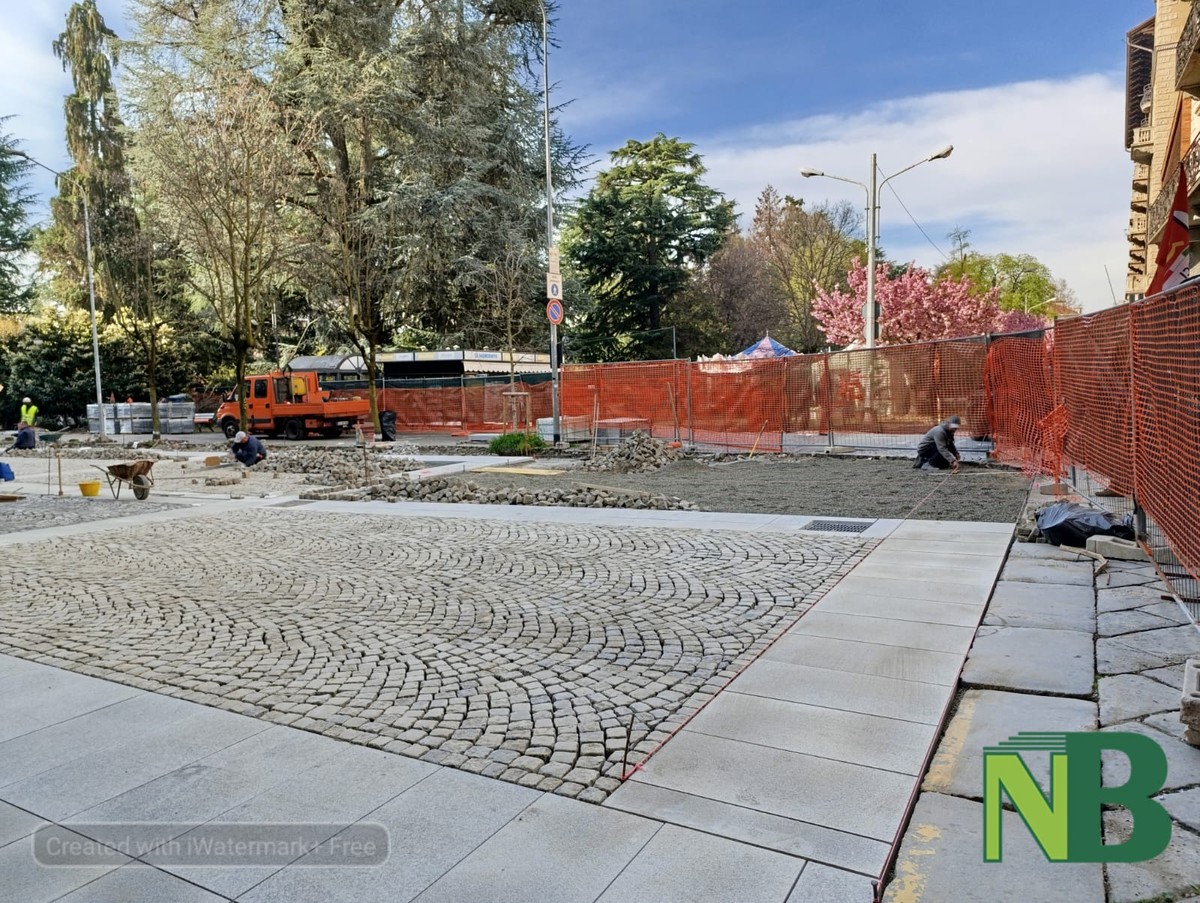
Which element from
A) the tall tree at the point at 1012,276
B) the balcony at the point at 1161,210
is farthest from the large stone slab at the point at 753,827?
the tall tree at the point at 1012,276

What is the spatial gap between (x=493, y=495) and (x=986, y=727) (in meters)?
9.62

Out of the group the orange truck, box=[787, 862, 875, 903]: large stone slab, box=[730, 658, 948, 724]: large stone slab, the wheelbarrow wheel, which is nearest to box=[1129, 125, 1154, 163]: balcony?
the orange truck

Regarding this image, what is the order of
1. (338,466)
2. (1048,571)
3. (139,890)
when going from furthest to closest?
1. (338,466)
2. (1048,571)
3. (139,890)

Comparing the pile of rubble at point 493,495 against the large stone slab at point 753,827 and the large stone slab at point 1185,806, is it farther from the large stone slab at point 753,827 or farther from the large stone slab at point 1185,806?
the large stone slab at point 1185,806

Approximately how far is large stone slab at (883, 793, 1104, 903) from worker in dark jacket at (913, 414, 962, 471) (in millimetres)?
12407

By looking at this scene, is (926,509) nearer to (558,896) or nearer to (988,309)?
(558,896)

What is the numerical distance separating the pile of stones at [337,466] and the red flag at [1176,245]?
1964 centimetres

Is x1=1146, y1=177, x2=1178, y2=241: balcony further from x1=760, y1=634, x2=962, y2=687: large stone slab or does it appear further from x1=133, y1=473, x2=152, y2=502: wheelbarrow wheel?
x1=133, y1=473, x2=152, y2=502: wheelbarrow wheel

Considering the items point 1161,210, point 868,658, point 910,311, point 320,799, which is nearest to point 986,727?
point 868,658

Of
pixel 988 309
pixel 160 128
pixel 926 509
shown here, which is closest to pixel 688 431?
pixel 926 509

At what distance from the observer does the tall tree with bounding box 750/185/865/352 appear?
5506cm

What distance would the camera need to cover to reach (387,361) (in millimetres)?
34000

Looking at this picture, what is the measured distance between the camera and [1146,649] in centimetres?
467

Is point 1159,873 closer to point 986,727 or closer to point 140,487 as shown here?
point 986,727
